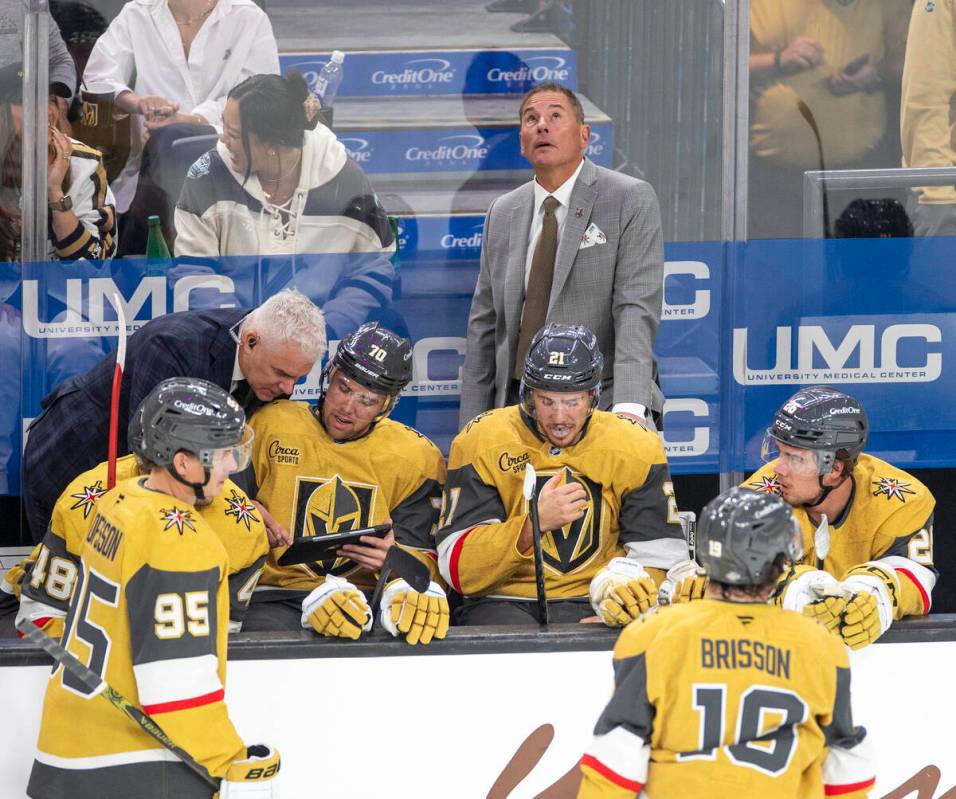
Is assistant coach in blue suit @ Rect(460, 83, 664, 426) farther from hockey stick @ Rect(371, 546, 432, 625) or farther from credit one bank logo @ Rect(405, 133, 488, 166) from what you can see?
hockey stick @ Rect(371, 546, 432, 625)

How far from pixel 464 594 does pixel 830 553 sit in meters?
0.93

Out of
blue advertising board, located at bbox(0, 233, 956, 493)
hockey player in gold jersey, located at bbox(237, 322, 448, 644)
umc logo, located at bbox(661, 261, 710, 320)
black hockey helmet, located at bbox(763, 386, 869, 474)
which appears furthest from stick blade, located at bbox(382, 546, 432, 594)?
umc logo, located at bbox(661, 261, 710, 320)

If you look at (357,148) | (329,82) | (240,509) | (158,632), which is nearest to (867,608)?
(240,509)

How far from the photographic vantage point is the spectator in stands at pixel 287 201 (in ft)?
14.9

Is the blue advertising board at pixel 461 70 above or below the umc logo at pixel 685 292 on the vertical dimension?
above

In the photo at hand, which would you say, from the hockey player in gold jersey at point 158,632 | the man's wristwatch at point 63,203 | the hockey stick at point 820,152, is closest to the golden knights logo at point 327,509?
the hockey player in gold jersey at point 158,632

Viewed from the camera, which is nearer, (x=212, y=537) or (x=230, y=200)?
(x=212, y=537)

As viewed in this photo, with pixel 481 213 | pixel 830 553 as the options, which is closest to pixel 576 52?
pixel 481 213

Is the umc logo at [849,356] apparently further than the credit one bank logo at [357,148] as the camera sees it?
Yes

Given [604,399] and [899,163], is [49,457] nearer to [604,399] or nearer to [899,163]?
[604,399]

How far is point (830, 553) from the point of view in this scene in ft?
12.1

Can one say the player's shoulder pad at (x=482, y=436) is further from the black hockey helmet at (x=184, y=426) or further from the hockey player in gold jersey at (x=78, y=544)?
the black hockey helmet at (x=184, y=426)

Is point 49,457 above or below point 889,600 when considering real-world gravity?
above

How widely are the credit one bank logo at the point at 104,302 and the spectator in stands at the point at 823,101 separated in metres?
1.73
